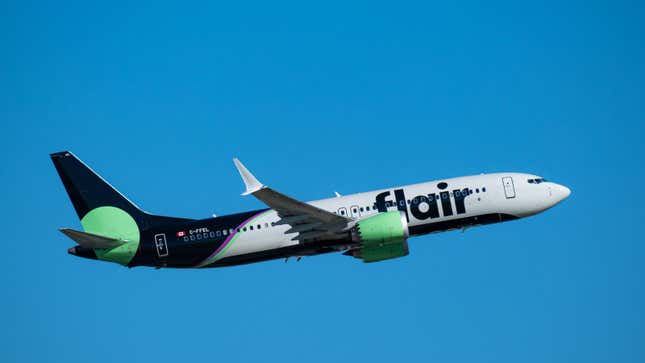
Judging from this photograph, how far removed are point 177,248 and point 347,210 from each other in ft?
42.4

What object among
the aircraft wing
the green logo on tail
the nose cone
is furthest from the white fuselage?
the green logo on tail

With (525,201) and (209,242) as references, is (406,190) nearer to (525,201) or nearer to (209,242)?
(525,201)

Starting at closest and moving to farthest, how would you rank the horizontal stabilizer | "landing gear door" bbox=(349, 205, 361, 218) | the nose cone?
the horizontal stabilizer < "landing gear door" bbox=(349, 205, 361, 218) < the nose cone

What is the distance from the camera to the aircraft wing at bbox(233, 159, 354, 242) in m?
60.2

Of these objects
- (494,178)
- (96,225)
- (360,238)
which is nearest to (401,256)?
(360,238)

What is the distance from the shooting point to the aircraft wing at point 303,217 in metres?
60.2

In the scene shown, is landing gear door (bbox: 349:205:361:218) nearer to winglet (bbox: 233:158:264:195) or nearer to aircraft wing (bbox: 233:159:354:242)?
aircraft wing (bbox: 233:159:354:242)

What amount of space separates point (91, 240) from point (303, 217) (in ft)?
51.5

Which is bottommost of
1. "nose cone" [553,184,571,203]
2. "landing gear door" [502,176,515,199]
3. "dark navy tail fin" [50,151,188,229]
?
"nose cone" [553,184,571,203]

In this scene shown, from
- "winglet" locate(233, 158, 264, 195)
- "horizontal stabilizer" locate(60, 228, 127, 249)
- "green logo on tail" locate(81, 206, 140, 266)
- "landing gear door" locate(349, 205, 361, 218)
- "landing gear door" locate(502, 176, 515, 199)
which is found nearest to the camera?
"winglet" locate(233, 158, 264, 195)

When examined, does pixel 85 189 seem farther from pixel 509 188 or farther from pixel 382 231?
pixel 509 188

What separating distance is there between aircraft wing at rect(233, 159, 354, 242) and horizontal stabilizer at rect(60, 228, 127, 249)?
12584mm

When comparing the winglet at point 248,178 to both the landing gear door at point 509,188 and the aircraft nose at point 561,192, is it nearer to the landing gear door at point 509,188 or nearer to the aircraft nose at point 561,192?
the landing gear door at point 509,188

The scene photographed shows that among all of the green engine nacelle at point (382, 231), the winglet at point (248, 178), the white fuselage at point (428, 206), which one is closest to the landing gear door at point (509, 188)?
the white fuselage at point (428, 206)
